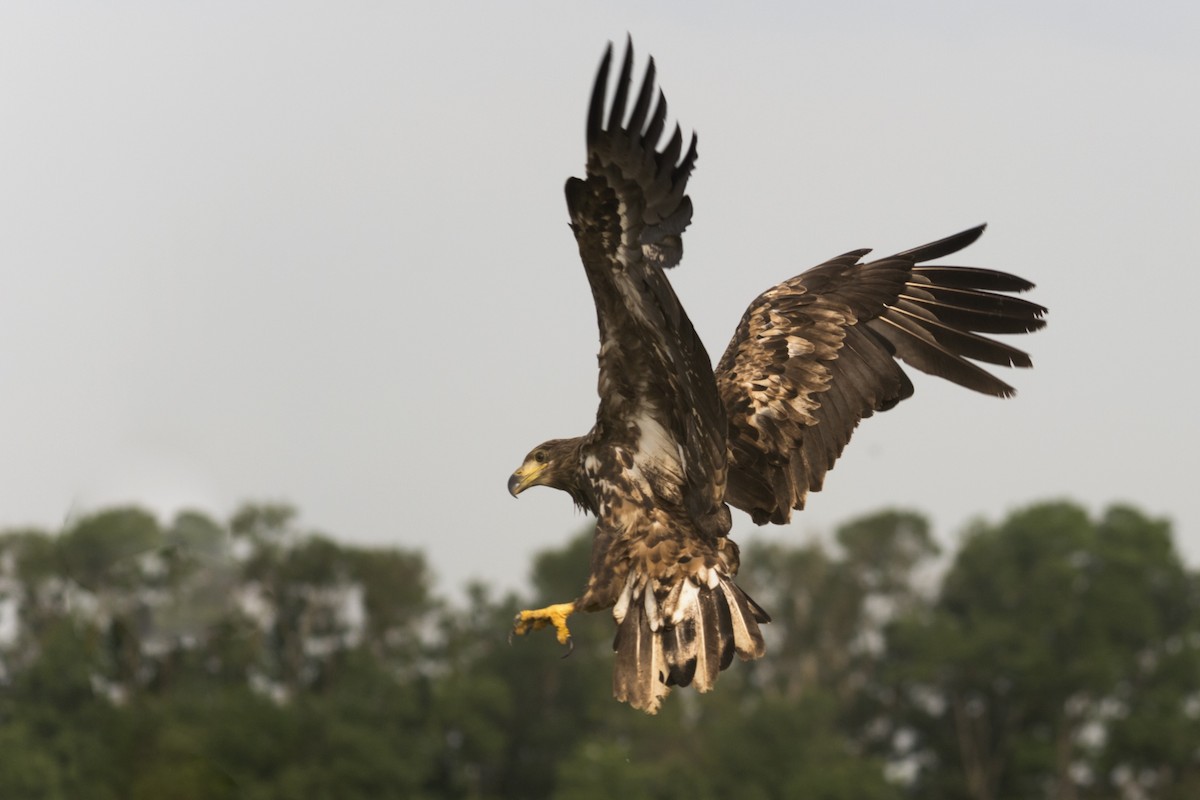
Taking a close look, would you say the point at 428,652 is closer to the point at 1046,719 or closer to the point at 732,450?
the point at 1046,719

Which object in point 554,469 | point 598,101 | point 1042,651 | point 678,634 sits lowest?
point 678,634

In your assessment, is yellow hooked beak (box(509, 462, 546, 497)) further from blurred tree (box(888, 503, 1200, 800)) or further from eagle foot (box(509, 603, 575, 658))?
blurred tree (box(888, 503, 1200, 800))

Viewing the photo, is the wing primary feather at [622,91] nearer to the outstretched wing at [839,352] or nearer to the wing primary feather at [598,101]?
the wing primary feather at [598,101]

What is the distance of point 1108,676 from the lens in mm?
90312

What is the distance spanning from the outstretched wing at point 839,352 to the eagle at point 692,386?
12 mm

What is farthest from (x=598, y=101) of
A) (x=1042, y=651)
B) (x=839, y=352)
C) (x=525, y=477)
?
(x=1042, y=651)

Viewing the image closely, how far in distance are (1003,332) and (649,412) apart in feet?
12.8

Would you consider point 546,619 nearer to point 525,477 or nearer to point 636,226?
point 525,477

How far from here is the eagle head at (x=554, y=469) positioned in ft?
30.7

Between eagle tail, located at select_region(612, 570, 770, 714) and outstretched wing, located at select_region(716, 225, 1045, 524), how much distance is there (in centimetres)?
150

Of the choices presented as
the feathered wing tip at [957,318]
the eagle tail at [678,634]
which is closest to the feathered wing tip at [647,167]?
the eagle tail at [678,634]

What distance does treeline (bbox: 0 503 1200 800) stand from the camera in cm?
8869

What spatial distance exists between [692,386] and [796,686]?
325ft

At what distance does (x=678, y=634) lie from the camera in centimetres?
854
